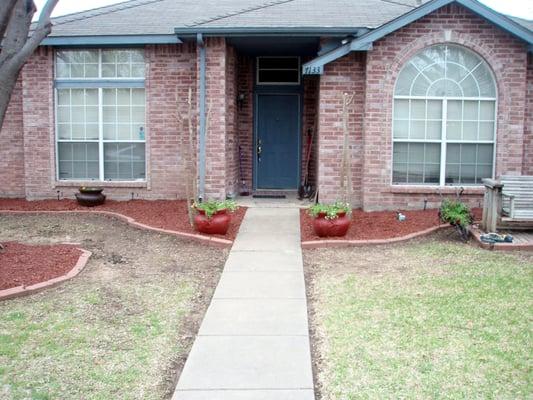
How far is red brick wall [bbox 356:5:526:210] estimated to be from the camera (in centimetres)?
1159

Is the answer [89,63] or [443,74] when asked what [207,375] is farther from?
[89,63]

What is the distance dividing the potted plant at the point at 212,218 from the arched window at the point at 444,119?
11.8ft

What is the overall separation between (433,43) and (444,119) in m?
1.33

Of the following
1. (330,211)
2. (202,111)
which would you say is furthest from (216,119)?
(330,211)

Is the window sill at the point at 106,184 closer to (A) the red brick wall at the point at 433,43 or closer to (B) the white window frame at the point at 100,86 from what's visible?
(B) the white window frame at the point at 100,86

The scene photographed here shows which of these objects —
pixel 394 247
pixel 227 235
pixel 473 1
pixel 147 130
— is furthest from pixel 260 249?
pixel 473 1

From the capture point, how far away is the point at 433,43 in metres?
11.6

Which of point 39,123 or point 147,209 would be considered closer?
point 147,209

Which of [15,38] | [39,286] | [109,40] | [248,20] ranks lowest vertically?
[39,286]

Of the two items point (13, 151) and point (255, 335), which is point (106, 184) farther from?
point (255, 335)

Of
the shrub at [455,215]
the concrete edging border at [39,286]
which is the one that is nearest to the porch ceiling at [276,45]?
the shrub at [455,215]

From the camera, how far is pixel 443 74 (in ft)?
38.7

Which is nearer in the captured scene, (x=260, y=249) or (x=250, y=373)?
(x=250, y=373)

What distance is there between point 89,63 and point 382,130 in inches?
229
